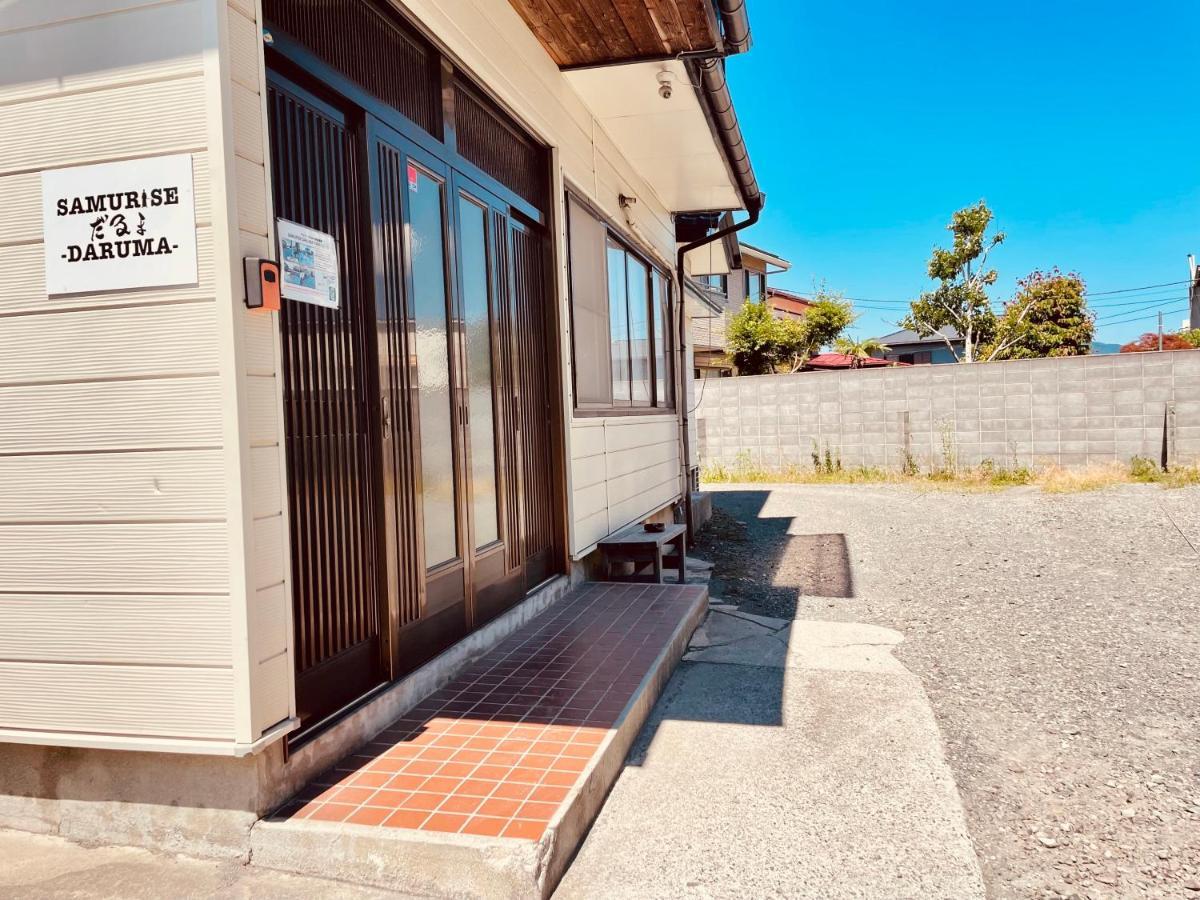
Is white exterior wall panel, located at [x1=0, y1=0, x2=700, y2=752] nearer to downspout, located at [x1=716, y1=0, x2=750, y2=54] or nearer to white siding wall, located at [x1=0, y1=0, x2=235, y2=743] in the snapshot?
white siding wall, located at [x1=0, y1=0, x2=235, y2=743]

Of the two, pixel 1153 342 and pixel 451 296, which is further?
pixel 1153 342

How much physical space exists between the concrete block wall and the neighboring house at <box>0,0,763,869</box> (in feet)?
33.4

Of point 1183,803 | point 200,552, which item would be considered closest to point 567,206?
point 200,552

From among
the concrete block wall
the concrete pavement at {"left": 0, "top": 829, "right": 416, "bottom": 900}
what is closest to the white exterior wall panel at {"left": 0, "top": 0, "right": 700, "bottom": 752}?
the concrete pavement at {"left": 0, "top": 829, "right": 416, "bottom": 900}

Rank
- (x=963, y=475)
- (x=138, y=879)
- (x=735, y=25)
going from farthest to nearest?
(x=963, y=475) → (x=735, y=25) → (x=138, y=879)

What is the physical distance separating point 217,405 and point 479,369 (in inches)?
72.4

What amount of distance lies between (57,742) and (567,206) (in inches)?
156

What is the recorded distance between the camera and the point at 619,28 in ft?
14.1

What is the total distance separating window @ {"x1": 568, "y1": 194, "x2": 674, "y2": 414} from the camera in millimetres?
5367

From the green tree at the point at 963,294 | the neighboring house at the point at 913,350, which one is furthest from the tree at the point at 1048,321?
the neighboring house at the point at 913,350

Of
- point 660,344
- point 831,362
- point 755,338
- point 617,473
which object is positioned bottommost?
point 617,473

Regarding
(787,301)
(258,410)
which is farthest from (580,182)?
(787,301)

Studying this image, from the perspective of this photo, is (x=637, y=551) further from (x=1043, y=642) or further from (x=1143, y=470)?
(x=1143, y=470)

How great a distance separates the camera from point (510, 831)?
2.07 metres
